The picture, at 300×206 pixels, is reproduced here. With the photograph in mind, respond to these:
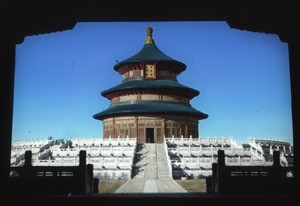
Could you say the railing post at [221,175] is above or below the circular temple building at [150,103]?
below

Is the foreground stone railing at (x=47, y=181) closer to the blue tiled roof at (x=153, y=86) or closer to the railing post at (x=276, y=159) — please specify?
the railing post at (x=276, y=159)

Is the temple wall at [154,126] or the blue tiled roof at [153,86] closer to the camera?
the temple wall at [154,126]

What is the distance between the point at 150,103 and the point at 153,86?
7.12 feet

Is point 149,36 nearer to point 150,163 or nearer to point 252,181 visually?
point 150,163

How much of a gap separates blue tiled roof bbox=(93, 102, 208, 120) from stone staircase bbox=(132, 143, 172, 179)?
30.0 ft

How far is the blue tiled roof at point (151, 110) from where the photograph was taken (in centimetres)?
4609

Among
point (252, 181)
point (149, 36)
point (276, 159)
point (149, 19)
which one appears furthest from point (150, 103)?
point (149, 19)

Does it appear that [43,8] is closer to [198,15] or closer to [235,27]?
[198,15]

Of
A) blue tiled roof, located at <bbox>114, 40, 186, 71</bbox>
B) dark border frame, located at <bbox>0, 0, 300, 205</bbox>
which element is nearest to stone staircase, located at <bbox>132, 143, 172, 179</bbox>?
blue tiled roof, located at <bbox>114, 40, 186, 71</bbox>

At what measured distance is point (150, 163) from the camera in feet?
102

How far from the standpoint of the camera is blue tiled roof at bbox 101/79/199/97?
48594mm

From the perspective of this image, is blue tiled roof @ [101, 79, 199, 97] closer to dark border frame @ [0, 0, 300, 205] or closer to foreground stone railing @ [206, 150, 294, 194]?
foreground stone railing @ [206, 150, 294, 194]

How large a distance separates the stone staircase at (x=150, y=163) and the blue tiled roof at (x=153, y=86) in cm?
1270

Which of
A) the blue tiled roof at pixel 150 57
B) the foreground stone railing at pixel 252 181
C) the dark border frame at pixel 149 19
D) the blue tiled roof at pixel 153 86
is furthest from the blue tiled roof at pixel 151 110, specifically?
the dark border frame at pixel 149 19
